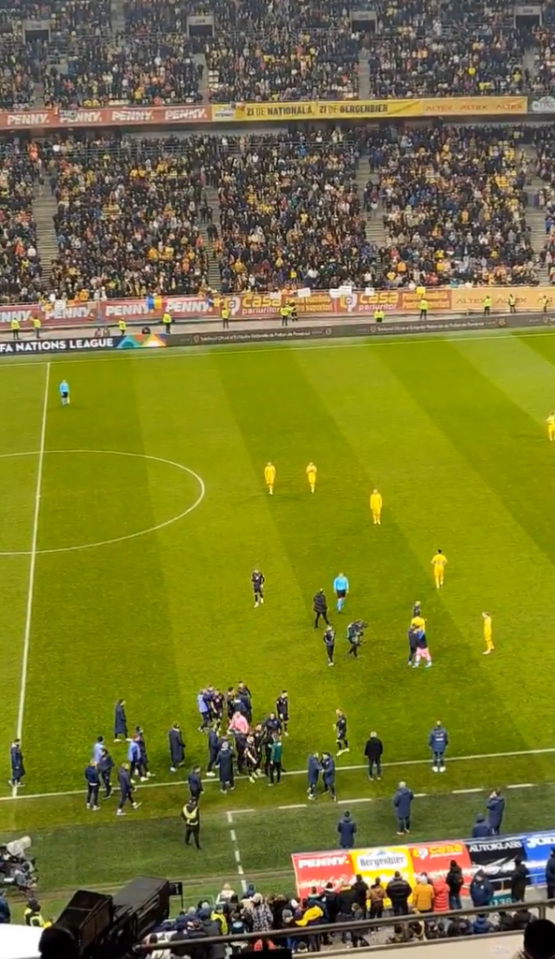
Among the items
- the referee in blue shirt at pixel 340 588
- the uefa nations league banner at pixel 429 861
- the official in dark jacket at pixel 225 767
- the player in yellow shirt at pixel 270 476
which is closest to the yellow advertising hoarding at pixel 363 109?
the player in yellow shirt at pixel 270 476

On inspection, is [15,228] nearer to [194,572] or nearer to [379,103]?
[379,103]

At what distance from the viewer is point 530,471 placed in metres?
41.5

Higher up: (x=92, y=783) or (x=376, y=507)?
(x=92, y=783)

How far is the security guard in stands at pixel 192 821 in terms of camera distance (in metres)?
23.3

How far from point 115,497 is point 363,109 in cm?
4206

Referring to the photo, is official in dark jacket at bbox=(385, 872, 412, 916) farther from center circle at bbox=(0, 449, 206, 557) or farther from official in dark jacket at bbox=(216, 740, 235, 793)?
center circle at bbox=(0, 449, 206, 557)

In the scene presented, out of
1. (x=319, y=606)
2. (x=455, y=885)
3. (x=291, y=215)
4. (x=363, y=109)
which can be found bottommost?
(x=319, y=606)

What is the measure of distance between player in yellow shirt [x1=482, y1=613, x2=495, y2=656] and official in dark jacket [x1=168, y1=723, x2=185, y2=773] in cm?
711

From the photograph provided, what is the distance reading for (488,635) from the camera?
29453 millimetres

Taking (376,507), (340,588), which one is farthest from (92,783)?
(376,507)

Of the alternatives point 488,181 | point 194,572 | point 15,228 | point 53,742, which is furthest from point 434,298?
point 53,742

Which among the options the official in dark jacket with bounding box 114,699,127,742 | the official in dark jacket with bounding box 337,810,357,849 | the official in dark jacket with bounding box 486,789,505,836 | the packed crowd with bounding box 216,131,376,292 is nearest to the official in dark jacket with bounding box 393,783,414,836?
the official in dark jacket with bounding box 337,810,357,849

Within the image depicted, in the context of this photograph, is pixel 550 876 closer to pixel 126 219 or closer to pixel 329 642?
pixel 329 642

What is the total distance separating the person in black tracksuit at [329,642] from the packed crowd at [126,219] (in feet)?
135
